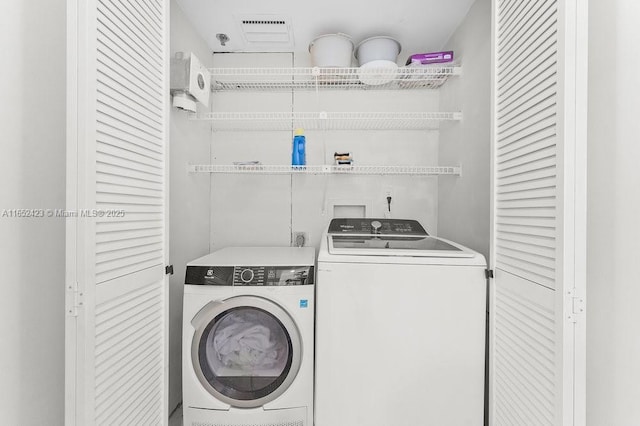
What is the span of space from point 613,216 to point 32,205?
1.94 m

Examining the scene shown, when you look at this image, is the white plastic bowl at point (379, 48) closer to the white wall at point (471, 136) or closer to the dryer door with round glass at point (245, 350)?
the white wall at point (471, 136)

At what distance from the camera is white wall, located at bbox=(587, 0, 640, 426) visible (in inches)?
36.9

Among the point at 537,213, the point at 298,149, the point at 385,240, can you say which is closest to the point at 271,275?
the point at 385,240

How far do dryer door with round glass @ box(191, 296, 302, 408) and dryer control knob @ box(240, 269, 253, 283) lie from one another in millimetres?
91

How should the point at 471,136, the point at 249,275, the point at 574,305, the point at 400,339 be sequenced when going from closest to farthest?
1. the point at 574,305
2. the point at 400,339
3. the point at 249,275
4. the point at 471,136

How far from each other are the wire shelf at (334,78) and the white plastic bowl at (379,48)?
13cm

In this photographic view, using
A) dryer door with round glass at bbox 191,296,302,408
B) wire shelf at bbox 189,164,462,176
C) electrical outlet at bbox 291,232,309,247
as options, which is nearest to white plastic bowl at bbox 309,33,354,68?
wire shelf at bbox 189,164,462,176

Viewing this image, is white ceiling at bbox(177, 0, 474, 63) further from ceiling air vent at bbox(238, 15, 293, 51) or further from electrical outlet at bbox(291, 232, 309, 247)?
electrical outlet at bbox(291, 232, 309, 247)

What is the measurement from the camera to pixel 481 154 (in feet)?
6.01

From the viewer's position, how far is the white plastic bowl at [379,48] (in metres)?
2.14

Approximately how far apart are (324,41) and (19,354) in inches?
86.6

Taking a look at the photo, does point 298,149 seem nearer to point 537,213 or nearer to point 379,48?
point 379,48

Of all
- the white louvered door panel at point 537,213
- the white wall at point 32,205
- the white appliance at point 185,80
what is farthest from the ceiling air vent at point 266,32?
the white louvered door panel at point 537,213

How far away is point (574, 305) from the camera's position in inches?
37.7
